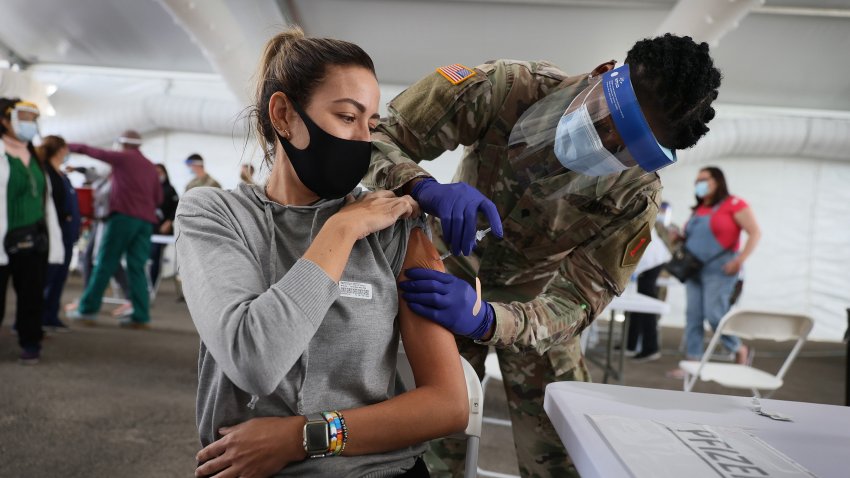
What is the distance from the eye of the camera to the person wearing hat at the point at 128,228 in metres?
4.23

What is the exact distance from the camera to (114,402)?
2.75 metres

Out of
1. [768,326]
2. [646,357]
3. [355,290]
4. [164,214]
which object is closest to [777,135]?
[646,357]

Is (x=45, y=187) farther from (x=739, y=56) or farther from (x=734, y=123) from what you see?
(x=734, y=123)

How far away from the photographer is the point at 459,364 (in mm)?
1022

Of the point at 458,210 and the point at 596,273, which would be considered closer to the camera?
the point at 458,210

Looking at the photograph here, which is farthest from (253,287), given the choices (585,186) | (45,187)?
(45,187)

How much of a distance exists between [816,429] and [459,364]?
1.76ft

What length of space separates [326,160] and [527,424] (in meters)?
0.88

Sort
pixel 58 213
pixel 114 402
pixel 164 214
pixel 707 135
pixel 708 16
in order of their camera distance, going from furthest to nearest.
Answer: pixel 707 135 → pixel 164 214 → pixel 708 16 → pixel 58 213 → pixel 114 402

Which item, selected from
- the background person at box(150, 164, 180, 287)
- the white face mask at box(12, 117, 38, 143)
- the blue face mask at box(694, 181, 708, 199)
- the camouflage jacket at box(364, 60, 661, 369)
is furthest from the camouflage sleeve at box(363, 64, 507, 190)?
the background person at box(150, 164, 180, 287)

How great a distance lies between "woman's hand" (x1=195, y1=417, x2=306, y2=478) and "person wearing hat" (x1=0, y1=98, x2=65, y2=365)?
9.34ft

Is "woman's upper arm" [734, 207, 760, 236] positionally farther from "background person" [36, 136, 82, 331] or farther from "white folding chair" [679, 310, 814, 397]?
"background person" [36, 136, 82, 331]

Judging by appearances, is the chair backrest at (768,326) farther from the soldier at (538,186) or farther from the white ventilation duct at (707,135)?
the white ventilation duct at (707,135)

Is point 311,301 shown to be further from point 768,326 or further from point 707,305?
point 707,305
